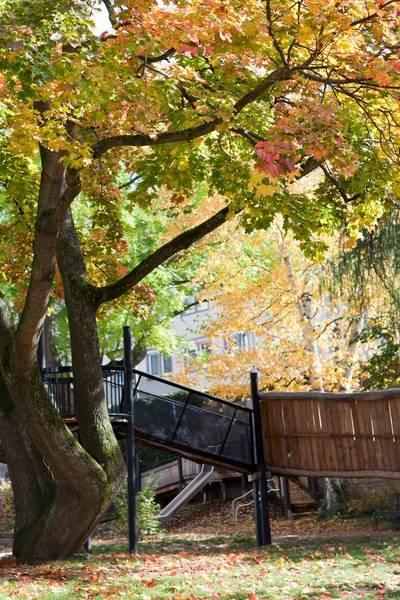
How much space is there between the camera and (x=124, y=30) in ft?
29.1

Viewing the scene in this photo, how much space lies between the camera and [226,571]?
11055 mm

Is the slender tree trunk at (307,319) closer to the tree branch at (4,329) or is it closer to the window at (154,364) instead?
the tree branch at (4,329)

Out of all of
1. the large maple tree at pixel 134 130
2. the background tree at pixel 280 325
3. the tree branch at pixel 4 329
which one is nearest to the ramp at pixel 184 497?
the background tree at pixel 280 325

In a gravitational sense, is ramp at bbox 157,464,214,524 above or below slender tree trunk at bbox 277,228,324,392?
below

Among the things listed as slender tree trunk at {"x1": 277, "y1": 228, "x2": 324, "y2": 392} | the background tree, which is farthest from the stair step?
slender tree trunk at {"x1": 277, "y1": 228, "x2": 324, "y2": 392}

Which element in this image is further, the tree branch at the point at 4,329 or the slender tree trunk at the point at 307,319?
the slender tree trunk at the point at 307,319

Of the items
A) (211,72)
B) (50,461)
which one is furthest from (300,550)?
(211,72)

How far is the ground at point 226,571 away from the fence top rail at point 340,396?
8.30ft

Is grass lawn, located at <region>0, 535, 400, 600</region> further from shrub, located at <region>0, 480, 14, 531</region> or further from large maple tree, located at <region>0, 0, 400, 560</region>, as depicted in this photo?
shrub, located at <region>0, 480, 14, 531</region>

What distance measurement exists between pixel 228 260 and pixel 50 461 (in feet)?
37.8

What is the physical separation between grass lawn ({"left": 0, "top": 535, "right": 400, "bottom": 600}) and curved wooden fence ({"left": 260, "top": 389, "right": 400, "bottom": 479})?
1389 mm

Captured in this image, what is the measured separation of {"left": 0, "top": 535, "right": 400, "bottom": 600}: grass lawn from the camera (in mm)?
8875

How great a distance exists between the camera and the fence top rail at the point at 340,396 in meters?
14.9

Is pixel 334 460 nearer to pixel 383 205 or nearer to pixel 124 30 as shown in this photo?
pixel 383 205
